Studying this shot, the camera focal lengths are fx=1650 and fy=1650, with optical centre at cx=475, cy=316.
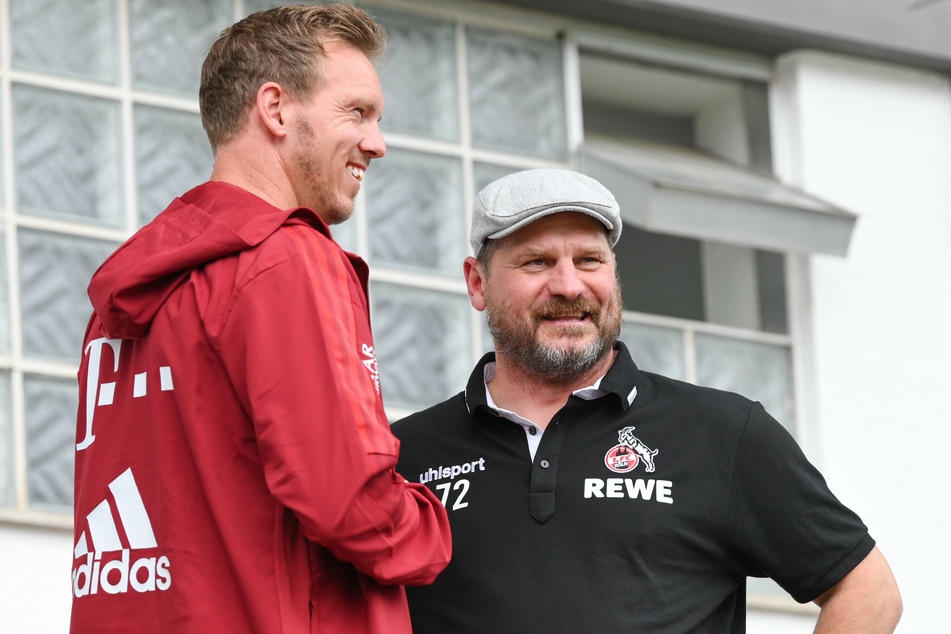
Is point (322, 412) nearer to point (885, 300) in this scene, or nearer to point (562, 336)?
point (562, 336)

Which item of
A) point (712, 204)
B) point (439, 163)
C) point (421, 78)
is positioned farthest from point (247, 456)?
point (712, 204)

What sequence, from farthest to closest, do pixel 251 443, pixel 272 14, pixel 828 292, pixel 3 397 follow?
pixel 828 292 < pixel 3 397 < pixel 272 14 < pixel 251 443

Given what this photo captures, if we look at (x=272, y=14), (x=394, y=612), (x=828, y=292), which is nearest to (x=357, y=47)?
(x=272, y=14)

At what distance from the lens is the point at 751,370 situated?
9023 millimetres

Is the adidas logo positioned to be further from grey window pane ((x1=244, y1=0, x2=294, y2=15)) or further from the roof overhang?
the roof overhang

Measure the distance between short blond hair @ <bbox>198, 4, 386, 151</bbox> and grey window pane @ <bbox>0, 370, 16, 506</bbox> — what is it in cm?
367

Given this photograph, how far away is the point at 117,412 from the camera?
3191mm

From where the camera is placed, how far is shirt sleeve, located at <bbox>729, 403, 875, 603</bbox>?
3.64 meters

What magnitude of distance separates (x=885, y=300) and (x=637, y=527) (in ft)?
19.7

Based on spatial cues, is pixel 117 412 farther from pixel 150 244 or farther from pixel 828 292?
pixel 828 292

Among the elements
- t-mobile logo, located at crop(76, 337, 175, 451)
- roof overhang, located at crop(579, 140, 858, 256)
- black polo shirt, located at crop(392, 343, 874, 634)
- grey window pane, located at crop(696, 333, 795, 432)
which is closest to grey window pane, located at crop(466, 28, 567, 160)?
roof overhang, located at crop(579, 140, 858, 256)

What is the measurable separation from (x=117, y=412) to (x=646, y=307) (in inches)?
261

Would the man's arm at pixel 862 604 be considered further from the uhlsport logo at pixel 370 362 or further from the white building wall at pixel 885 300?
the white building wall at pixel 885 300

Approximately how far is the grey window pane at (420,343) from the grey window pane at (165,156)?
3.48ft
